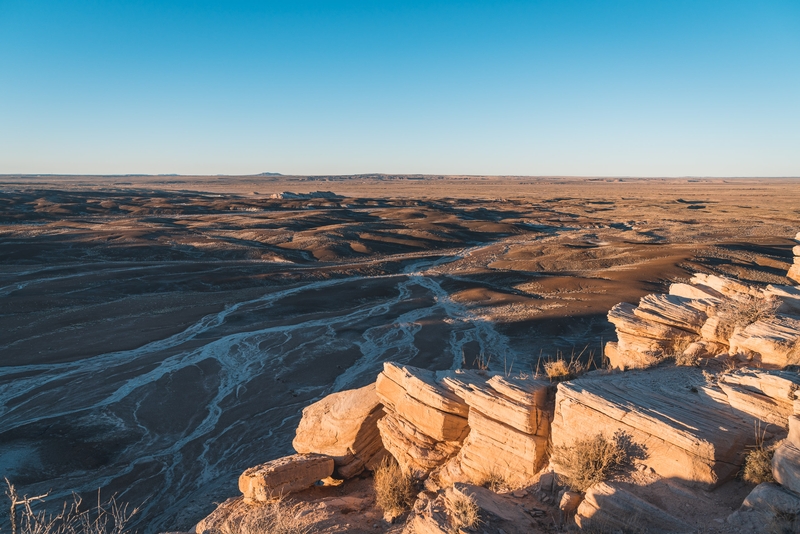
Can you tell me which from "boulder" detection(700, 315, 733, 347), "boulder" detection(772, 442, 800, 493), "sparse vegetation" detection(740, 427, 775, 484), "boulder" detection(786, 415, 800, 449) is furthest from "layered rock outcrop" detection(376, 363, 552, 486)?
"boulder" detection(700, 315, 733, 347)

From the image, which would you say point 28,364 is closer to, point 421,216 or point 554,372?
point 554,372

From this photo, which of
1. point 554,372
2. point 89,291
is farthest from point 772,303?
point 89,291

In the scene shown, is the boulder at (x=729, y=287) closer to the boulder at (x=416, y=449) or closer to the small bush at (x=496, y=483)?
the small bush at (x=496, y=483)

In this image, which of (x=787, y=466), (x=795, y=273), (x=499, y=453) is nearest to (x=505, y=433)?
(x=499, y=453)

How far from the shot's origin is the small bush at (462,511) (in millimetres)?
6181

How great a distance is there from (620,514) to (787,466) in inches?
75.2

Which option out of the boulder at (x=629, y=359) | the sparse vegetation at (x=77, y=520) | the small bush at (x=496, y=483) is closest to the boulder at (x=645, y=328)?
the boulder at (x=629, y=359)

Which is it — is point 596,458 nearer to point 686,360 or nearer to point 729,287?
point 686,360

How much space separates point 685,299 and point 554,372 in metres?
4.86

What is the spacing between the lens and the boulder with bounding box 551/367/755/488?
6.38 metres

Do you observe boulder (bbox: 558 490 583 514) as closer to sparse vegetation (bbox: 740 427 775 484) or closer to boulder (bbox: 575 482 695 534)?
boulder (bbox: 575 482 695 534)

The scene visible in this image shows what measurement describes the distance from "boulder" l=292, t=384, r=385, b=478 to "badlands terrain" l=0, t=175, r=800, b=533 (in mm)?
3052

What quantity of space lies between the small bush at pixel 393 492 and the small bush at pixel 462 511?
1723 mm

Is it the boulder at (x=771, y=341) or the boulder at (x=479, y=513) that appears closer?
the boulder at (x=479, y=513)
